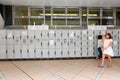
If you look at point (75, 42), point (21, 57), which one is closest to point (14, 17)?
Answer: point (21, 57)

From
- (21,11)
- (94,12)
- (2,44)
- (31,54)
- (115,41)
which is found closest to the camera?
(2,44)

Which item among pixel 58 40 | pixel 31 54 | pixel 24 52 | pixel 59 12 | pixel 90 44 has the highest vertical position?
pixel 59 12

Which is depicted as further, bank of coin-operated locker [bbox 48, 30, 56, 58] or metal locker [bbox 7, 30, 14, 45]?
bank of coin-operated locker [bbox 48, 30, 56, 58]

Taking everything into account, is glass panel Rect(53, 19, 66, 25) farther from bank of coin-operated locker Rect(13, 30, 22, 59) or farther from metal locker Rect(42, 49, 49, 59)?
bank of coin-operated locker Rect(13, 30, 22, 59)

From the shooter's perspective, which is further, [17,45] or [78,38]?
[78,38]

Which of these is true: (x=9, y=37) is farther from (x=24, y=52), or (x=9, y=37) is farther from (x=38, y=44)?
(x=38, y=44)

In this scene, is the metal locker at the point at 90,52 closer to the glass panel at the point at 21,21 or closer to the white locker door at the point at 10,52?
the white locker door at the point at 10,52

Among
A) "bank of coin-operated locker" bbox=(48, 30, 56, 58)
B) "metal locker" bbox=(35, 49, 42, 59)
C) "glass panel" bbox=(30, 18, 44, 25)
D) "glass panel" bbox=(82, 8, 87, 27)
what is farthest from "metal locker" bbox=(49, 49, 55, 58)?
"glass panel" bbox=(82, 8, 87, 27)

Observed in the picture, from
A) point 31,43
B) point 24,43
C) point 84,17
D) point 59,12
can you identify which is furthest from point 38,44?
point 84,17

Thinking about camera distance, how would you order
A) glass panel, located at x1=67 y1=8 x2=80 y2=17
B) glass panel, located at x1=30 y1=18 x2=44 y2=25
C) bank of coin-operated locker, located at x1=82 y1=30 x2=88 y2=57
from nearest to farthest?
bank of coin-operated locker, located at x1=82 y1=30 x2=88 y2=57 < glass panel, located at x1=30 y1=18 x2=44 y2=25 < glass panel, located at x1=67 y1=8 x2=80 y2=17

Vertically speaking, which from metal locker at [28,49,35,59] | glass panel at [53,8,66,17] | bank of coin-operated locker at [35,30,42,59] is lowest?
metal locker at [28,49,35,59]

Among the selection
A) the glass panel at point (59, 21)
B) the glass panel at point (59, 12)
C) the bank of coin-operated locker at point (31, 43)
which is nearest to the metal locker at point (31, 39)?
the bank of coin-operated locker at point (31, 43)

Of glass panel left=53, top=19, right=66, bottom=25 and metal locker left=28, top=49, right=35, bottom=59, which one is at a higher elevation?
glass panel left=53, top=19, right=66, bottom=25

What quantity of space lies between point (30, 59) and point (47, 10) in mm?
3810
